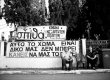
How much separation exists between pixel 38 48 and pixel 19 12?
5188 mm

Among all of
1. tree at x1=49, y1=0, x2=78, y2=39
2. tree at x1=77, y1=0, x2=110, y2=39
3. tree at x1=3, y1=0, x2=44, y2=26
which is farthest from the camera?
tree at x1=49, y1=0, x2=78, y2=39

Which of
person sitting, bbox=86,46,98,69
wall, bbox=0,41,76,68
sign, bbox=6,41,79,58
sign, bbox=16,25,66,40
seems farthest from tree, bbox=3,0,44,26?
person sitting, bbox=86,46,98,69

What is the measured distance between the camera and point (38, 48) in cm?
1151

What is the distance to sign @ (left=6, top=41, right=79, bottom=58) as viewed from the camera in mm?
11406

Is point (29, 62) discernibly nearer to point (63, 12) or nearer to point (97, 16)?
point (97, 16)

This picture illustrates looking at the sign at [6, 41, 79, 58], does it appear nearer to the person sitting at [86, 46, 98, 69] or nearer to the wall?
the wall

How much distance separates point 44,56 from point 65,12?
430 inches

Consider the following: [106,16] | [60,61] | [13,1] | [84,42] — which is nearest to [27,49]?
[60,61]

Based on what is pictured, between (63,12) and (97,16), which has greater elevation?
(63,12)

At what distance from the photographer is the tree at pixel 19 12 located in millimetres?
15389

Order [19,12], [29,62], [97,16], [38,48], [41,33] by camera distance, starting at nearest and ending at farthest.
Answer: [29,62] < [38,48] < [41,33] < [19,12] < [97,16]

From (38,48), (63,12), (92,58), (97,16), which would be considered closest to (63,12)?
(63,12)

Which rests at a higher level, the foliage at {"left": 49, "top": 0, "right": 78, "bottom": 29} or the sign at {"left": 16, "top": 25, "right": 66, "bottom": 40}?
the foliage at {"left": 49, "top": 0, "right": 78, "bottom": 29}

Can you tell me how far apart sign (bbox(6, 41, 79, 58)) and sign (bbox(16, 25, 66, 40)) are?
361 millimetres
